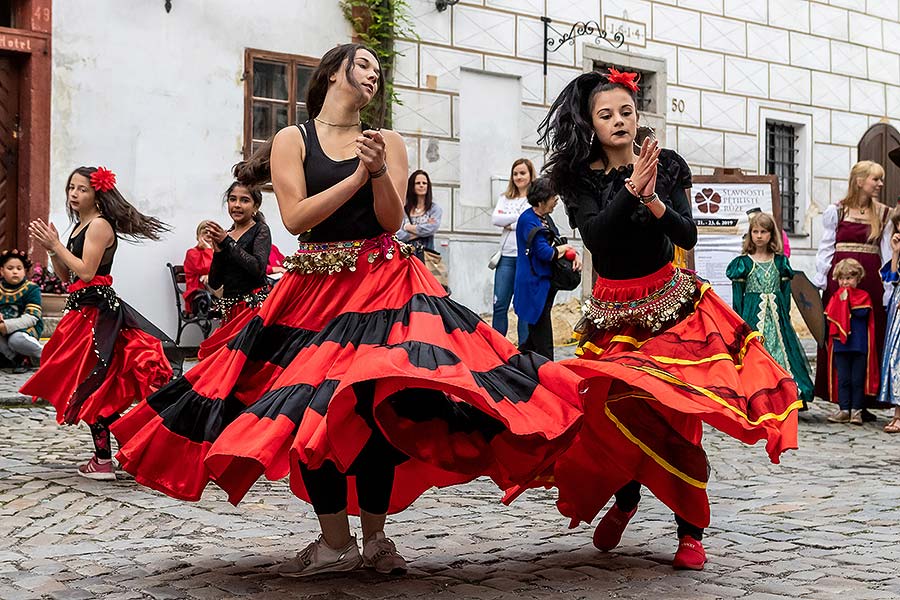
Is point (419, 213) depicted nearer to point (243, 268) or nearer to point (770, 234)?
point (770, 234)

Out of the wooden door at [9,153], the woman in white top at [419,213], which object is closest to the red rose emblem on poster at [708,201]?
the woman in white top at [419,213]

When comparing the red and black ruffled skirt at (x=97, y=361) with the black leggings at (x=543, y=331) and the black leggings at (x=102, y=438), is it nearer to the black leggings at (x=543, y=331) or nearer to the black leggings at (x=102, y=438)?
the black leggings at (x=102, y=438)

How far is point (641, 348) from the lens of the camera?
15.1ft

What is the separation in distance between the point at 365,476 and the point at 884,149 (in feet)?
59.9

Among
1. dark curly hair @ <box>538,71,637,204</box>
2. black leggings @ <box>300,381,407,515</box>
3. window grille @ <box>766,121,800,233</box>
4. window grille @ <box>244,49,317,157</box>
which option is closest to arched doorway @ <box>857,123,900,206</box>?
window grille @ <box>766,121,800,233</box>

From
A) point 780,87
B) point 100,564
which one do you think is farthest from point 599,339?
point 780,87

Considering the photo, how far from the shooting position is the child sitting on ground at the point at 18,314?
11.6 meters

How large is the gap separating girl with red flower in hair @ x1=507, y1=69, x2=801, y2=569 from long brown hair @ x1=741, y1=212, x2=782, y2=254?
560 centimetres

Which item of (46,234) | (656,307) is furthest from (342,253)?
(46,234)

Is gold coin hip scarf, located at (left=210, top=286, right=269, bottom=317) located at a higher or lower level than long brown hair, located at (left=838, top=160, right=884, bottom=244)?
lower

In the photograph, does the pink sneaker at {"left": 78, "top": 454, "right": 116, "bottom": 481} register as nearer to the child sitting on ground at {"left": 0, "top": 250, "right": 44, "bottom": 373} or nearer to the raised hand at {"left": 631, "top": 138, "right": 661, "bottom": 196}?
the raised hand at {"left": 631, "top": 138, "right": 661, "bottom": 196}

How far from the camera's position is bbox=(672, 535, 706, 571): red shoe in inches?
182

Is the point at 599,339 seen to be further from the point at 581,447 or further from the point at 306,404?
the point at 306,404

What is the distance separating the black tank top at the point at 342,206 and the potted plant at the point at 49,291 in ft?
28.4
